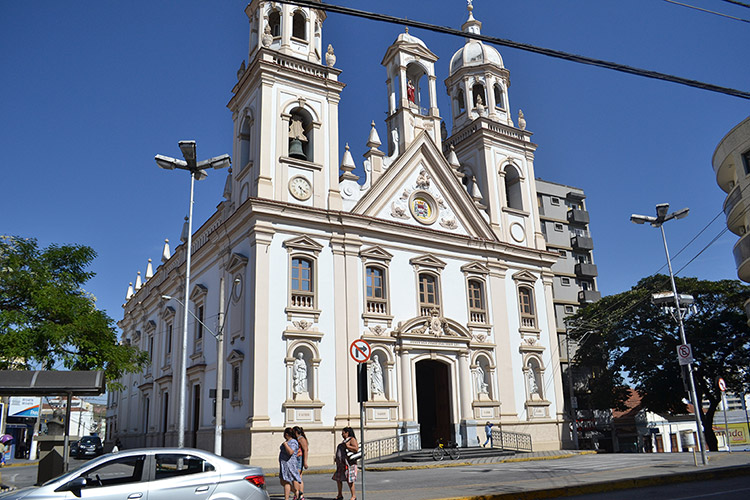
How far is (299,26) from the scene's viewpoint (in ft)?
97.9

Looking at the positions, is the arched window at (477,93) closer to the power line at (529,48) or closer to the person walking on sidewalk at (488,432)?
the person walking on sidewalk at (488,432)

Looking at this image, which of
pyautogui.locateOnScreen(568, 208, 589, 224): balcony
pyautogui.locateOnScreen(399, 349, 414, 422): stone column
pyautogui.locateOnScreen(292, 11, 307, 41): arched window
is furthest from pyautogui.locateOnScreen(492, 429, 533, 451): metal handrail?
pyautogui.locateOnScreen(568, 208, 589, 224): balcony

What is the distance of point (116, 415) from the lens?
46500mm

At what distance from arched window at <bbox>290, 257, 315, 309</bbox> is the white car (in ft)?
49.5

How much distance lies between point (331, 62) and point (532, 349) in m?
17.1

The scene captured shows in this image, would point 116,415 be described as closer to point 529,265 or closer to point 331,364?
point 331,364

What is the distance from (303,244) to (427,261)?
6296 millimetres

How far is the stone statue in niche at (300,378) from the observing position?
23692mm

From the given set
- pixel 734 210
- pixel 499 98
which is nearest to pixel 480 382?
pixel 734 210

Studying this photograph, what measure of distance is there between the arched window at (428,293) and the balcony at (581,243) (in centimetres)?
3104

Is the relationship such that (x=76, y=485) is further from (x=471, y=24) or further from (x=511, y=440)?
(x=471, y=24)

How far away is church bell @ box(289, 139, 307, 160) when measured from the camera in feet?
88.8

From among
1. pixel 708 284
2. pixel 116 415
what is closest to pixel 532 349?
pixel 708 284

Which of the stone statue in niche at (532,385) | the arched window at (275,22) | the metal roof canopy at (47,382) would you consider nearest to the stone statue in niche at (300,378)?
the metal roof canopy at (47,382)
